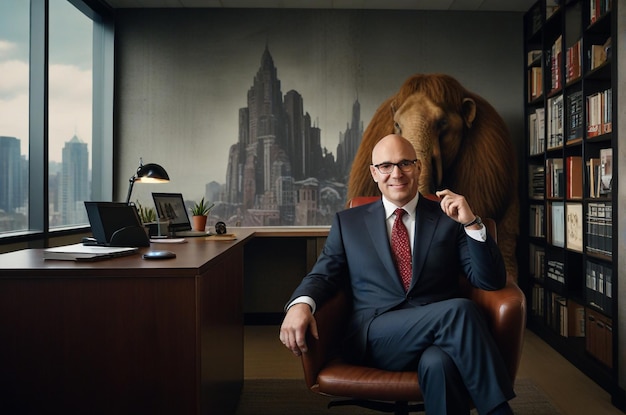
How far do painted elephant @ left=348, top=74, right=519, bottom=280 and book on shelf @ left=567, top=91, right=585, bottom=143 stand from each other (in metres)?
0.61

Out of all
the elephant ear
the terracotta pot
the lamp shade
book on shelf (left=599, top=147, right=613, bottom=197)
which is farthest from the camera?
the elephant ear

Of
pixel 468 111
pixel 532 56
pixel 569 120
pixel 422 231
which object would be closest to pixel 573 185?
pixel 569 120

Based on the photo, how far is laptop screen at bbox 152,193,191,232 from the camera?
9.26 ft

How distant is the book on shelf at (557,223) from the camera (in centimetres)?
301

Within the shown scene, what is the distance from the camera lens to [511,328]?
1481 millimetres

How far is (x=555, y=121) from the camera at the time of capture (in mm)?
3092

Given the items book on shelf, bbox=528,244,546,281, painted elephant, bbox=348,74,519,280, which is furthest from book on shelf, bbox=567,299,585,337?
painted elephant, bbox=348,74,519,280

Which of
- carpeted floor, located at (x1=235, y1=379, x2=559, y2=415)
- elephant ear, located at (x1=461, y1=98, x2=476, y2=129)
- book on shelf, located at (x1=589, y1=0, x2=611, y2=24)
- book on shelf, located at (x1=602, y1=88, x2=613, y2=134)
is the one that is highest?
book on shelf, located at (x1=589, y1=0, x2=611, y2=24)

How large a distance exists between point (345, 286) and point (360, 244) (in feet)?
0.62

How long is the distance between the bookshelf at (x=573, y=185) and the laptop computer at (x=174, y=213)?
213cm

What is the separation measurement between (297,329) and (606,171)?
188 centimetres

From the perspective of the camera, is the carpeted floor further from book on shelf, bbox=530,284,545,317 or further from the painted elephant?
the painted elephant

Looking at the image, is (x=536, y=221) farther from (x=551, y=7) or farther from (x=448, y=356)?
(x=448, y=356)

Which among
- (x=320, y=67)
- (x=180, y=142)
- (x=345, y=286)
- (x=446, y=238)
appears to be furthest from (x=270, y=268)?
(x=446, y=238)
